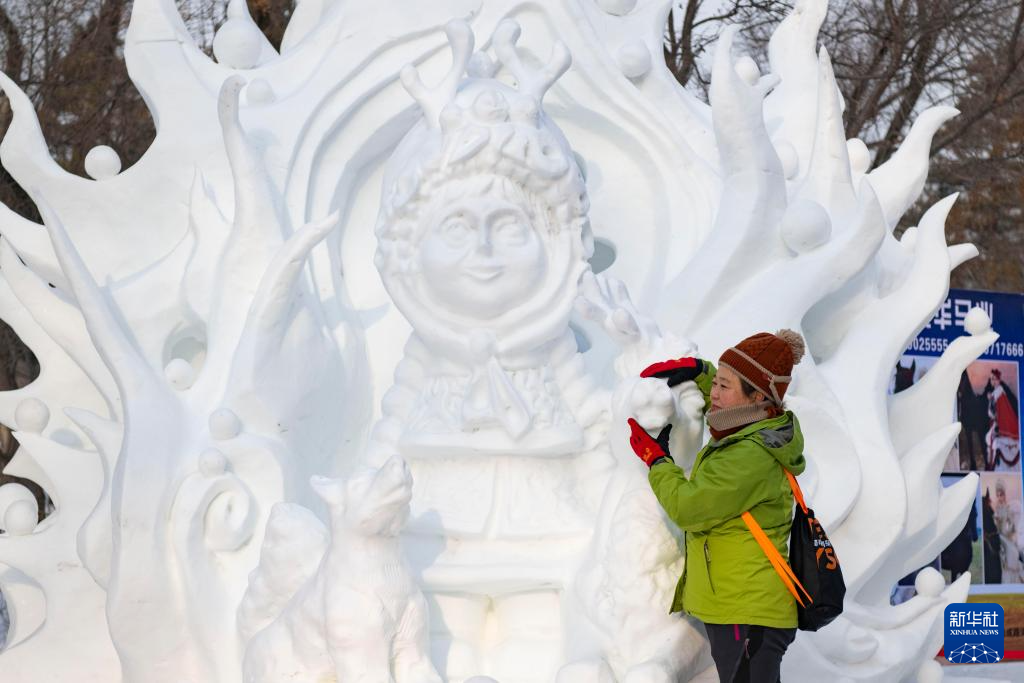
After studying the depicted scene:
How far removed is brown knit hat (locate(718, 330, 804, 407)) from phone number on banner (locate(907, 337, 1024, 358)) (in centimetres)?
347

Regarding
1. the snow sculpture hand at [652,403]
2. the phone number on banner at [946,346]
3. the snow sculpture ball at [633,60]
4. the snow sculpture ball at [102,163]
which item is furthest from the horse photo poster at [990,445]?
the snow sculpture ball at [102,163]

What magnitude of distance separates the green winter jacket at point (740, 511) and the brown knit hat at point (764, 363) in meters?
0.08

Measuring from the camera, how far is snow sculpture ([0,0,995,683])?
4.29 metres

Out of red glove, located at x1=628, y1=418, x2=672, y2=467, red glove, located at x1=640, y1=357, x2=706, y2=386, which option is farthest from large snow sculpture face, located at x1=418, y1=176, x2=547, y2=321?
red glove, located at x1=628, y1=418, x2=672, y2=467

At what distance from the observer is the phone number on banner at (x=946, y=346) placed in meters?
6.82

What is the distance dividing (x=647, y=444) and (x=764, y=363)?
402mm

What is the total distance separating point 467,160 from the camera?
4.42 metres

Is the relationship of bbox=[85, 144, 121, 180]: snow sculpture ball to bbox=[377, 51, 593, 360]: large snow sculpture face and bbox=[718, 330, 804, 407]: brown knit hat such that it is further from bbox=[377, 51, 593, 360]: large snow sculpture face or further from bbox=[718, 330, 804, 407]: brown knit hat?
bbox=[718, 330, 804, 407]: brown knit hat

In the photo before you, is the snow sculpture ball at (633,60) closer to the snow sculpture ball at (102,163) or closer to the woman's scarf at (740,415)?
the snow sculpture ball at (102,163)

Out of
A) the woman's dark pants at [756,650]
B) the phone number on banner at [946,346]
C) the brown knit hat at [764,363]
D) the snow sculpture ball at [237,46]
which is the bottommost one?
the woman's dark pants at [756,650]

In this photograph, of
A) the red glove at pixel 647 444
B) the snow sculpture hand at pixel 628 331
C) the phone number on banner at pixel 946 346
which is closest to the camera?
the red glove at pixel 647 444

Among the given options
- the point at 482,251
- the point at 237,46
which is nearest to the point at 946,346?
the point at 482,251

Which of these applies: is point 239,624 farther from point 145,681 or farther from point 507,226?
point 507,226

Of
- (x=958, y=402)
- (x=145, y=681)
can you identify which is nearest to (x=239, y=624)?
(x=145, y=681)
